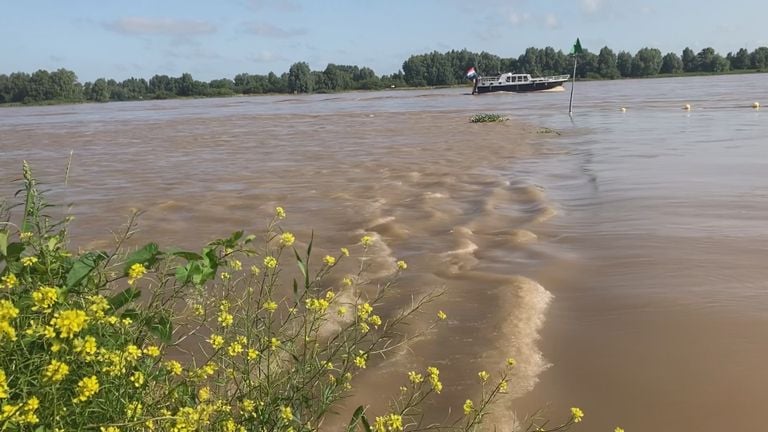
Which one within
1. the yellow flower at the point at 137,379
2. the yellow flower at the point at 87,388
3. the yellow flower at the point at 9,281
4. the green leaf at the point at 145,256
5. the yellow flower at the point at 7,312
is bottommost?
the yellow flower at the point at 137,379

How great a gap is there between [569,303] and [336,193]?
15.9 feet

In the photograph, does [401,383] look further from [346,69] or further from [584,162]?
[346,69]

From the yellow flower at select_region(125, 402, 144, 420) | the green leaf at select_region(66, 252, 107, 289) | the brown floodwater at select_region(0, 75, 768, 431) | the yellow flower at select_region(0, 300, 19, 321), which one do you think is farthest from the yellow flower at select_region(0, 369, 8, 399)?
the brown floodwater at select_region(0, 75, 768, 431)

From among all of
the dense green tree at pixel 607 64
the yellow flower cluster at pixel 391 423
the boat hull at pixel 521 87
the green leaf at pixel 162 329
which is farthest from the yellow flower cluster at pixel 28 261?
the dense green tree at pixel 607 64

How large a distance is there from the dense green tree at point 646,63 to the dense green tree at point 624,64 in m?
0.65

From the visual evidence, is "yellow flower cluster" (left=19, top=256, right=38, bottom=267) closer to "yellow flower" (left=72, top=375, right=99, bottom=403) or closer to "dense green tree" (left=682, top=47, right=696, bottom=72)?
"yellow flower" (left=72, top=375, right=99, bottom=403)

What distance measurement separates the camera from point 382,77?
121m

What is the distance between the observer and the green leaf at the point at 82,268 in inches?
72.1

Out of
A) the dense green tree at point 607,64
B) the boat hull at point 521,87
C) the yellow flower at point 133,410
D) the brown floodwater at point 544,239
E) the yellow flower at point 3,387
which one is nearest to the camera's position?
the yellow flower at point 3,387

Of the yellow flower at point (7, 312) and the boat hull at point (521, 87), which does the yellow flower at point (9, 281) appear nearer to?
the yellow flower at point (7, 312)

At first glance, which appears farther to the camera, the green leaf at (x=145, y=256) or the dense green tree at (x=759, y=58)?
the dense green tree at (x=759, y=58)

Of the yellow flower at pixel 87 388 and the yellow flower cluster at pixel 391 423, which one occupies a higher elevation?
the yellow flower at pixel 87 388

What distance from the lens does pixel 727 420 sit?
2629 mm

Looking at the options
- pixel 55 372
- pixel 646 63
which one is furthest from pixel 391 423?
pixel 646 63
